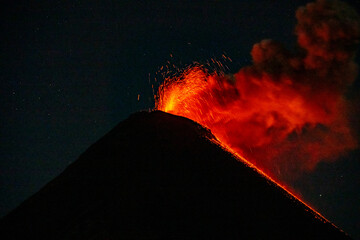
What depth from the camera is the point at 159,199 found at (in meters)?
7.39

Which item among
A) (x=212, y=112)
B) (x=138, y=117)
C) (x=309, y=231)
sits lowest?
(x=309, y=231)

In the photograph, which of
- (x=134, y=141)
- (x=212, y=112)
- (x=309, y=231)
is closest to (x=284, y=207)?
(x=309, y=231)

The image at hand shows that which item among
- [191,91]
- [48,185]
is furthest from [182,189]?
[191,91]

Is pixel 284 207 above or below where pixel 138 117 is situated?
below

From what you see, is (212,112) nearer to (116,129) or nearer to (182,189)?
(116,129)

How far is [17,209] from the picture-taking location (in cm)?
923

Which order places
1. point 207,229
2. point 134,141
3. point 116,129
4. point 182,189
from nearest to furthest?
point 207,229, point 182,189, point 134,141, point 116,129

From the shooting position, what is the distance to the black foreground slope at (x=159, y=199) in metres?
6.71

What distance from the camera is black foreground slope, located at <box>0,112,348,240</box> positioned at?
22.0 feet

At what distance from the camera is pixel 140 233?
6.13 meters

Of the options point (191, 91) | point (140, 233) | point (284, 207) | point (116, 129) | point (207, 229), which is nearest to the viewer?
point (140, 233)

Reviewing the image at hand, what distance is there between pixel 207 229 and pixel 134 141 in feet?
15.0

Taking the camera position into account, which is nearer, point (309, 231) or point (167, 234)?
point (167, 234)

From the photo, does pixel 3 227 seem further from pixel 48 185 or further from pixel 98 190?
pixel 98 190
